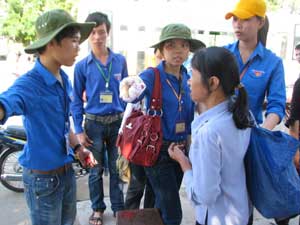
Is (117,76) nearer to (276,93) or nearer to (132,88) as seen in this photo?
(132,88)

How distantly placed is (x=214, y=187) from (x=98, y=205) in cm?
181

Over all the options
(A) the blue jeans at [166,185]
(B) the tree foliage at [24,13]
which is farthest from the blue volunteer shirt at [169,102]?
(B) the tree foliage at [24,13]

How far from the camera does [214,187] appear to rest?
4.74ft

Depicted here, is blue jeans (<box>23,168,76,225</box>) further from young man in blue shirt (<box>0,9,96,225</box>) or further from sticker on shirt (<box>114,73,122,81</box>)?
sticker on shirt (<box>114,73,122,81</box>)

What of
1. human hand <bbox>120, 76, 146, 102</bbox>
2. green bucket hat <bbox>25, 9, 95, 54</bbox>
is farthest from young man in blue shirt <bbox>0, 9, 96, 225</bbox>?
human hand <bbox>120, 76, 146, 102</bbox>

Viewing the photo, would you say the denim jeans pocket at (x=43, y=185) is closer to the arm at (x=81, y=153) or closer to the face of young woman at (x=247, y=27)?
the arm at (x=81, y=153)

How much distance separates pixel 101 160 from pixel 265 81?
1.52m

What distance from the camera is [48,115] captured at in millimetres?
1713

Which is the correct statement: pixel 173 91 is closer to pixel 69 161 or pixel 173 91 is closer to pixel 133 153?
pixel 133 153

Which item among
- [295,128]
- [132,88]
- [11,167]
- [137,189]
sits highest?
[132,88]

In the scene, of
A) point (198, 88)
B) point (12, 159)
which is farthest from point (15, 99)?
point (12, 159)

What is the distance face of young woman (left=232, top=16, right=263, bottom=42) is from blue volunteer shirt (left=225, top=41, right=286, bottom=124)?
0.09 m

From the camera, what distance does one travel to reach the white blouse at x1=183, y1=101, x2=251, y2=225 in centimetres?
142

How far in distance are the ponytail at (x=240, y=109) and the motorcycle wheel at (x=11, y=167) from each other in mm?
2998
